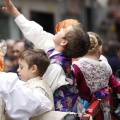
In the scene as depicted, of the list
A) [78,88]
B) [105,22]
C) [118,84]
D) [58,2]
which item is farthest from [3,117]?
[105,22]

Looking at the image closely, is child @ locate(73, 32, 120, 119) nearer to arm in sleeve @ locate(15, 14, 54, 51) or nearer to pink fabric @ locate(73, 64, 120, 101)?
pink fabric @ locate(73, 64, 120, 101)

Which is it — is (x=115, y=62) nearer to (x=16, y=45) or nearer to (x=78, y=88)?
(x=78, y=88)

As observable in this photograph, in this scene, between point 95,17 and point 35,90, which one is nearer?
point 35,90

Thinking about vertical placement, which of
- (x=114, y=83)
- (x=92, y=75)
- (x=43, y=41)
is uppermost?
(x=43, y=41)

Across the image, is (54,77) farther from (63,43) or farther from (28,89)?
(28,89)

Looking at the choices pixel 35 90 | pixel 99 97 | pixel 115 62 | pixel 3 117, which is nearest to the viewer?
pixel 3 117

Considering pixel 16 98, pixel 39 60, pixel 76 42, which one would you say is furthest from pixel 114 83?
pixel 16 98

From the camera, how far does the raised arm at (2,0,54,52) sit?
17.0ft

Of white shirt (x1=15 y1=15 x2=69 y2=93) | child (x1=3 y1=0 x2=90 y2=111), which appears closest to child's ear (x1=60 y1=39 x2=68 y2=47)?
child (x1=3 y1=0 x2=90 y2=111)

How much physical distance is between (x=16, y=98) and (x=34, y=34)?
41.8 inches

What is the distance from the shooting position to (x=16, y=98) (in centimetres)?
427

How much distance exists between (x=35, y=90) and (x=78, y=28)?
718 millimetres

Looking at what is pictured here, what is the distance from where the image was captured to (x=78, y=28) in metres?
4.99

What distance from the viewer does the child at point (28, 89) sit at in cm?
426
